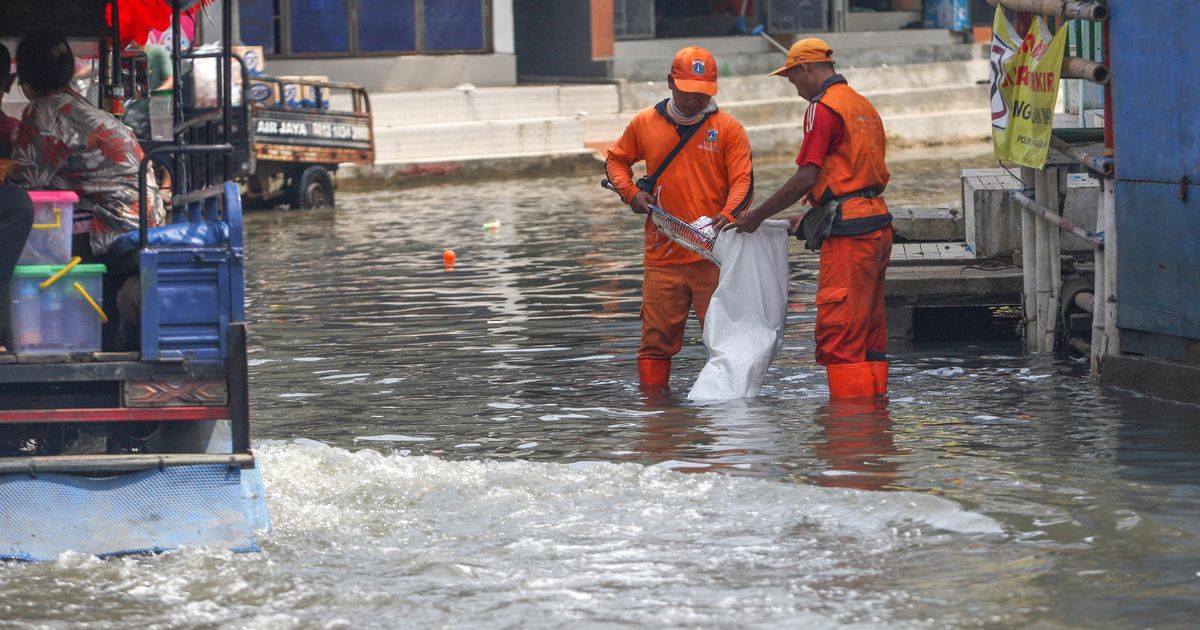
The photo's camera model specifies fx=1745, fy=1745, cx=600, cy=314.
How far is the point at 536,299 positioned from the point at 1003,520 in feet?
23.5

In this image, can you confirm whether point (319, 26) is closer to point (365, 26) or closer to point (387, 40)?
point (365, 26)

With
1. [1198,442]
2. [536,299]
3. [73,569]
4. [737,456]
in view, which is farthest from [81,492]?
[536,299]

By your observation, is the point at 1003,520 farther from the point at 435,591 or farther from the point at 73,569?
the point at 73,569

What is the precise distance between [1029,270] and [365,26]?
20.6 m

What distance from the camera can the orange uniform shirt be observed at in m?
8.71

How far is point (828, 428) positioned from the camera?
25.7 feet

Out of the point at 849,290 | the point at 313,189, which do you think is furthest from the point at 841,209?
the point at 313,189

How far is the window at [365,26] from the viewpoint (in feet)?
92.2

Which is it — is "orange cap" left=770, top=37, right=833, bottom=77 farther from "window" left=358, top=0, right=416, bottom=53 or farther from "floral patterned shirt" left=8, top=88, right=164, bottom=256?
"window" left=358, top=0, right=416, bottom=53

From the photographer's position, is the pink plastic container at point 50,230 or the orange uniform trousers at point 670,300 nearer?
the pink plastic container at point 50,230

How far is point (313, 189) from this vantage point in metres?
21.9

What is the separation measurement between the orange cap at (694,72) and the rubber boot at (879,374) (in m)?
1.54

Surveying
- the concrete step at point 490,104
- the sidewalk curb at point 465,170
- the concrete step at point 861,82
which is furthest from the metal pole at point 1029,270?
the concrete step at point 861,82

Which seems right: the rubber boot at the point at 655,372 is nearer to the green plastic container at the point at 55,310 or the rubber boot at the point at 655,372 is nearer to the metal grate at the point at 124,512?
the metal grate at the point at 124,512
